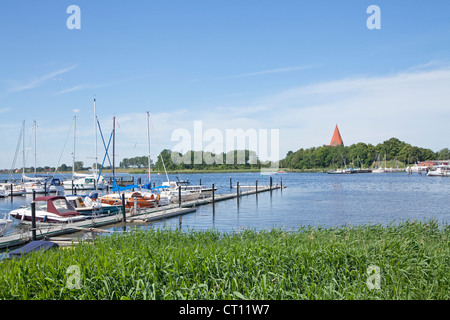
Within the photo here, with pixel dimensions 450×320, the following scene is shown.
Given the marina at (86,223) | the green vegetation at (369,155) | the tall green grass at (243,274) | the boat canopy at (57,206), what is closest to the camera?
the tall green grass at (243,274)

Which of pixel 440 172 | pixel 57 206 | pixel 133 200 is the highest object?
pixel 57 206

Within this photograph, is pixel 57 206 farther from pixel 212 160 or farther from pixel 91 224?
pixel 212 160

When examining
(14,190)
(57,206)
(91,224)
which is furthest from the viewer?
(14,190)

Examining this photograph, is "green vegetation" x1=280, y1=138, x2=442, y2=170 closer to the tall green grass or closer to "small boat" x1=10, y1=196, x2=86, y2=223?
"small boat" x1=10, y1=196, x2=86, y2=223

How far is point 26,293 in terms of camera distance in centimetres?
805

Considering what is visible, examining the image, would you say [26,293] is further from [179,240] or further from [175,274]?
[179,240]

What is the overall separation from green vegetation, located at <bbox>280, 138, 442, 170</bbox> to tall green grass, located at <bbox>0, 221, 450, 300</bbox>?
Answer: 588 ft

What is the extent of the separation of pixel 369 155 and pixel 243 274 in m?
196

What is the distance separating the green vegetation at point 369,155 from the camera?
612ft

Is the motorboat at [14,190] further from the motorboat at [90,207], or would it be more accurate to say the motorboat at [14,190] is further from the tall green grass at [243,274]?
the tall green grass at [243,274]

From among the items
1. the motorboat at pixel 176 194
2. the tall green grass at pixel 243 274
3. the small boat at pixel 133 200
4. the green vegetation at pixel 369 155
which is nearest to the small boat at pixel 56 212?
the small boat at pixel 133 200

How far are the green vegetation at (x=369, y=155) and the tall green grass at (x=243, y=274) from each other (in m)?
179

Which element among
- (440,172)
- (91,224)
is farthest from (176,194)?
(440,172)

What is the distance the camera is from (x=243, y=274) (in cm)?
878
